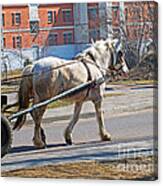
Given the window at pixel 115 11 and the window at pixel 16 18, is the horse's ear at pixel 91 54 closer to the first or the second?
the window at pixel 115 11

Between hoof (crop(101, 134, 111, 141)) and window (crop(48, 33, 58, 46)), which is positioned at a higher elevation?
window (crop(48, 33, 58, 46))

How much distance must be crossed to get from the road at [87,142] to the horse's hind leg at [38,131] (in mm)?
25

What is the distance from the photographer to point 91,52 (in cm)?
308

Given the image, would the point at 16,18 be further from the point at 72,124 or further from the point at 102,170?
the point at 102,170

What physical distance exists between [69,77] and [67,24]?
0.26 metres

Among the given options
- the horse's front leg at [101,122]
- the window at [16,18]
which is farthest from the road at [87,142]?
the window at [16,18]

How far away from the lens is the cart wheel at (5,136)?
3.13 metres

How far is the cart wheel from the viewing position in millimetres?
3135

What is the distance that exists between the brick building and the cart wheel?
381 mm

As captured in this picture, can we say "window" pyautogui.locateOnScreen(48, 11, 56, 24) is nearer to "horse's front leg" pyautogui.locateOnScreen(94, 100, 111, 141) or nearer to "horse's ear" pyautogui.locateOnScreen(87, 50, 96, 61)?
"horse's ear" pyautogui.locateOnScreen(87, 50, 96, 61)

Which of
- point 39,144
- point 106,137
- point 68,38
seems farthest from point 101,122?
point 68,38

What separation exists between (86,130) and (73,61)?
13.8 inches

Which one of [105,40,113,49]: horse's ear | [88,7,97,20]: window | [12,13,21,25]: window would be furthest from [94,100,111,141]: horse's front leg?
[12,13,21,25]: window

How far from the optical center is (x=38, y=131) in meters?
3.10
